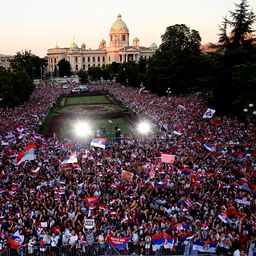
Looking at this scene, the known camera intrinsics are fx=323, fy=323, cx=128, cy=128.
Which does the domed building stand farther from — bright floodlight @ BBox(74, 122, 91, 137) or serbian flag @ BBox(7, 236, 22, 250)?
serbian flag @ BBox(7, 236, 22, 250)

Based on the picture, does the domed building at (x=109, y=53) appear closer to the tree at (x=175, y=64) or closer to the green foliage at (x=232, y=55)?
the tree at (x=175, y=64)

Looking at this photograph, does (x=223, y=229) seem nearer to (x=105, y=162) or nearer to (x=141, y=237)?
(x=141, y=237)

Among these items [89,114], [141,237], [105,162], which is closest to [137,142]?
[105,162]

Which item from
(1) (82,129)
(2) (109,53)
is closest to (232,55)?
(1) (82,129)

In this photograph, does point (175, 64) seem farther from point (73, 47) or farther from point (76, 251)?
point (73, 47)

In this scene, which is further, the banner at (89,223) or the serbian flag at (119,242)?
the banner at (89,223)

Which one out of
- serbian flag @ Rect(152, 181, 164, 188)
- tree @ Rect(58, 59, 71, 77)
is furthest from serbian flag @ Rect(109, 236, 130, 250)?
tree @ Rect(58, 59, 71, 77)

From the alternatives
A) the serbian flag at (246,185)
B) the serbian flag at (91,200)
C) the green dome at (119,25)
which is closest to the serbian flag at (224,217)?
the serbian flag at (246,185)
